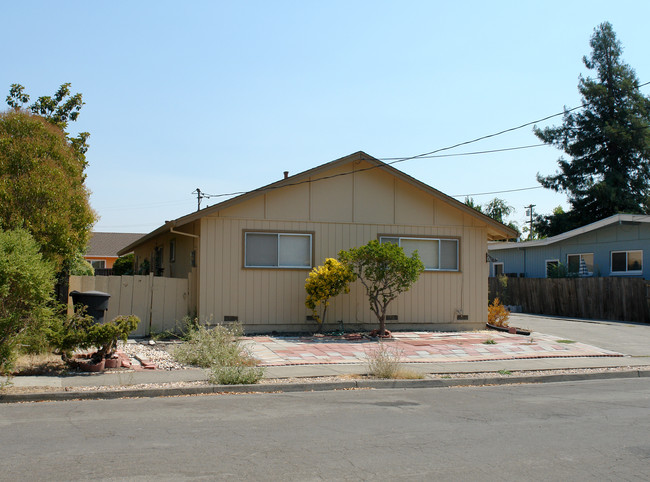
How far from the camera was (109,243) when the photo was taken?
49.1 metres

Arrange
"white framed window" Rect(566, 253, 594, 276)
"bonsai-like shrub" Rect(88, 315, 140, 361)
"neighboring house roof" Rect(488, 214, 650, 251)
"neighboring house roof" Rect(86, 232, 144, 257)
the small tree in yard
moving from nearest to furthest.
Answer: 1. "bonsai-like shrub" Rect(88, 315, 140, 361)
2. the small tree in yard
3. "neighboring house roof" Rect(488, 214, 650, 251)
4. "white framed window" Rect(566, 253, 594, 276)
5. "neighboring house roof" Rect(86, 232, 144, 257)

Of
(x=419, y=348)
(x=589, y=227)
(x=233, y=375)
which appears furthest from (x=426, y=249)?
(x=589, y=227)

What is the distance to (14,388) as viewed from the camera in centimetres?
909

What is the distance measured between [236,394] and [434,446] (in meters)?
4.04

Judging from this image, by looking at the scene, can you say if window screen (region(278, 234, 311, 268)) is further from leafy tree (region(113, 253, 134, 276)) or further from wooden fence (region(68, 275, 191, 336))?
leafy tree (region(113, 253, 134, 276))

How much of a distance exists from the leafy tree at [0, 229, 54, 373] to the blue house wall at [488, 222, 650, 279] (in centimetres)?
2277

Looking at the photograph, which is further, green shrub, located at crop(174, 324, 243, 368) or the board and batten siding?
the board and batten siding

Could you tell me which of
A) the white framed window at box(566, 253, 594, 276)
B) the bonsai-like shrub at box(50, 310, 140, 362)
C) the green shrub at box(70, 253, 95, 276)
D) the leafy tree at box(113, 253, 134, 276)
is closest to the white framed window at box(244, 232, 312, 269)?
the green shrub at box(70, 253, 95, 276)

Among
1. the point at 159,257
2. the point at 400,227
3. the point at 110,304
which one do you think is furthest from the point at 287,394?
the point at 159,257

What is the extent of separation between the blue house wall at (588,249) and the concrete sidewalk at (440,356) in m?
7.96

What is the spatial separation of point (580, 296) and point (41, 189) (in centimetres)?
2102

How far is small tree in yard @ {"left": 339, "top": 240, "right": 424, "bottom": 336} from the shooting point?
1531 cm

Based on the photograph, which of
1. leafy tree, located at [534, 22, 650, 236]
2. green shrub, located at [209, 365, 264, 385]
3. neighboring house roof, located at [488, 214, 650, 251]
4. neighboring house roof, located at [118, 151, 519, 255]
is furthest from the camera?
leafy tree, located at [534, 22, 650, 236]

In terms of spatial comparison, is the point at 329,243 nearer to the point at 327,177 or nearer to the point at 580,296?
the point at 327,177
